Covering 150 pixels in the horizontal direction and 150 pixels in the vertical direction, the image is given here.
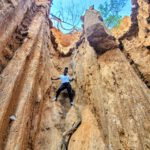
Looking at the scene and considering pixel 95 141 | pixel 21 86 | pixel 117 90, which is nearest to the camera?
pixel 95 141

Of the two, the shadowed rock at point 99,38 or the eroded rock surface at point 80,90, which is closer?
the eroded rock surface at point 80,90

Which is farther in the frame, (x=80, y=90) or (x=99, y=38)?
(x=99, y=38)

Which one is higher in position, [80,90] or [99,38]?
[99,38]

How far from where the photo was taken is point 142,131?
19.3ft

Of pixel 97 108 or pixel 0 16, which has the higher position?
pixel 0 16

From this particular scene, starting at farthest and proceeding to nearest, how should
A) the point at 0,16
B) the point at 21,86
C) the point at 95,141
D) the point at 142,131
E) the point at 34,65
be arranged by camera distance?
the point at 34,65
the point at 0,16
the point at 21,86
the point at 95,141
the point at 142,131

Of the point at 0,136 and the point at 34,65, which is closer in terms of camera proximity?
the point at 0,136

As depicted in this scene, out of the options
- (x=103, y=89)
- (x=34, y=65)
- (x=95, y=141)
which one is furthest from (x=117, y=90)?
(x=34, y=65)

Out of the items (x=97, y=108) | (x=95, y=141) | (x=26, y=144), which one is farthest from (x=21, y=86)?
(x=95, y=141)

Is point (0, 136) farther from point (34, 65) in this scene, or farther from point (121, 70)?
point (121, 70)

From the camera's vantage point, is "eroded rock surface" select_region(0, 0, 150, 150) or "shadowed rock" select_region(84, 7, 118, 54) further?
"shadowed rock" select_region(84, 7, 118, 54)

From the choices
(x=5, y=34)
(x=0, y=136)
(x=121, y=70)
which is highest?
(x=5, y=34)

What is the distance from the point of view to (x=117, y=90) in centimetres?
752

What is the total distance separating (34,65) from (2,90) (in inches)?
83.1
